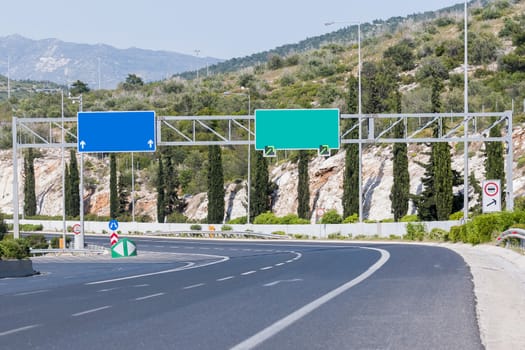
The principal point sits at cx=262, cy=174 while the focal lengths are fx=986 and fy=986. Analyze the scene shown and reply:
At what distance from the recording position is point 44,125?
12550 centimetres

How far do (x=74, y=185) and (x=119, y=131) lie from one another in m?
54.3

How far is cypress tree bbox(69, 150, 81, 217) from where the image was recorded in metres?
97.2

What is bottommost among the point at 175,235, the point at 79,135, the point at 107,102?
the point at 175,235

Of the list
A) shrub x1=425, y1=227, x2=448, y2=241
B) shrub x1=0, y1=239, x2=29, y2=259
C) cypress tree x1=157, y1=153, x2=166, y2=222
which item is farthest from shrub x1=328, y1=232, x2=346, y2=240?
shrub x1=0, y1=239, x2=29, y2=259

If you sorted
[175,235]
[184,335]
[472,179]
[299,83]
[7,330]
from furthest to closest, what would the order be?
[299,83], [175,235], [472,179], [7,330], [184,335]

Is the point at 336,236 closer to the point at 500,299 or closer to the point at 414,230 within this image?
the point at 414,230

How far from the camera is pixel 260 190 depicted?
81.6 meters

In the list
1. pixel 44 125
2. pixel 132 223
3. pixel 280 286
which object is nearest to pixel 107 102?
pixel 44 125

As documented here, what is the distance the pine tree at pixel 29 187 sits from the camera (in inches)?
3883

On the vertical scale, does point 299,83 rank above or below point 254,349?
above

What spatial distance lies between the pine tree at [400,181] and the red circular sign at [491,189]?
94.2 ft

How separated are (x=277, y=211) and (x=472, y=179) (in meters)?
20.3

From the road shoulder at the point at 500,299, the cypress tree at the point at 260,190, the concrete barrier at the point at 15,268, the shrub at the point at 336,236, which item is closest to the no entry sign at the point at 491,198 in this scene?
the road shoulder at the point at 500,299

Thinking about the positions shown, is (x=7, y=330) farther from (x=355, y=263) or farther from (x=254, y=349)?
(x=355, y=263)
